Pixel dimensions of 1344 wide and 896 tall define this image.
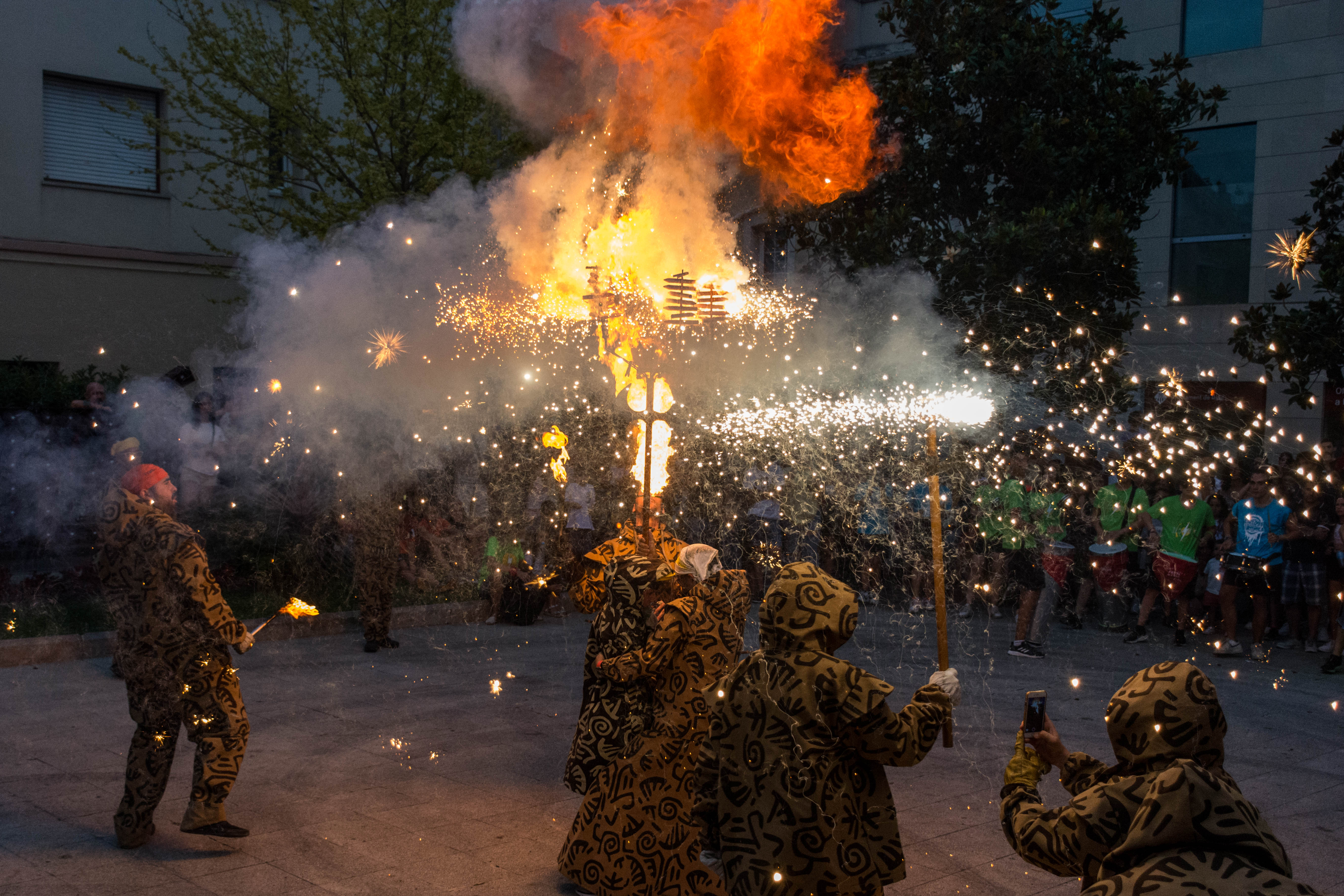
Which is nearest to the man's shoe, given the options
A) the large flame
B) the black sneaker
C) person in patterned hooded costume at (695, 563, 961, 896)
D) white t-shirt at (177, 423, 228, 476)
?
the large flame

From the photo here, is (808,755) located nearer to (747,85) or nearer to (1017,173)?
(747,85)

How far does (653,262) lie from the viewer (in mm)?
7672

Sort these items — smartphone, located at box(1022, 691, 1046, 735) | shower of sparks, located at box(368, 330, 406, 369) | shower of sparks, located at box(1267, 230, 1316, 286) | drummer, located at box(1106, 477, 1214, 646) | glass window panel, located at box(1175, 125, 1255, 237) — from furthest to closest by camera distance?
1. glass window panel, located at box(1175, 125, 1255, 237)
2. shower of sparks, located at box(1267, 230, 1316, 286)
3. drummer, located at box(1106, 477, 1214, 646)
4. shower of sparks, located at box(368, 330, 406, 369)
5. smartphone, located at box(1022, 691, 1046, 735)

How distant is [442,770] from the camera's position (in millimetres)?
6285

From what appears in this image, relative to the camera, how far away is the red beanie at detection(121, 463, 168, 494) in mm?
5195

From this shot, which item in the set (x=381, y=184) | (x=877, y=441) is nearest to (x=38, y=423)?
(x=381, y=184)

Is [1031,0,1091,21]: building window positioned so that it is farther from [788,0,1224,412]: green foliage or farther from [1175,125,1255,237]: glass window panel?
[788,0,1224,412]: green foliage

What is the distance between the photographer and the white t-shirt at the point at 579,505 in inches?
477

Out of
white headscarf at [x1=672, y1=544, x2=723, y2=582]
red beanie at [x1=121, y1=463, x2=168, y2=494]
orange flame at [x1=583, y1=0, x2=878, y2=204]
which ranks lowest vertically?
white headscarf at [x1=672, y1=544, x2=723, y2=582]

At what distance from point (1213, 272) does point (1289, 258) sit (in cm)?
204

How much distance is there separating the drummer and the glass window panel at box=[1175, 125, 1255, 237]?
812 centimetres

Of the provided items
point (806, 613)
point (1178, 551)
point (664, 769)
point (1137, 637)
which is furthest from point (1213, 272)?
point (806, 613)

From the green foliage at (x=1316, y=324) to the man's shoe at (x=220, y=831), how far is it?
962cm

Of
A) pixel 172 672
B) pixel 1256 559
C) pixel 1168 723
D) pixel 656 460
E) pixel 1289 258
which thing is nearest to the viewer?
pixel 1168 723
